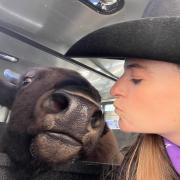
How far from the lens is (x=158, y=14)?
0.74 metres

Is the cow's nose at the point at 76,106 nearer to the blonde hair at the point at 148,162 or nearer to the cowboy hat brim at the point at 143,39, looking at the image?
the cowboy hat brim at the point at 143,39

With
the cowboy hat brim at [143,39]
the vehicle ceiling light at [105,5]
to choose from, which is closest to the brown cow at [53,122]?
the cowboy hat brim at [143,39]

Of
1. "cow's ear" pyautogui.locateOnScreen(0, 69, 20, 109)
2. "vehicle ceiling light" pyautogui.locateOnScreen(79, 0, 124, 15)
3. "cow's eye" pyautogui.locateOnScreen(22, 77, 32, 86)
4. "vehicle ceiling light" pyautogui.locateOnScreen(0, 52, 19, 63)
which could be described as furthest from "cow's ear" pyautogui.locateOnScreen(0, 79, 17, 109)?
"vehicle ceiling light" pyautogui.locateOnScreen(0, 52, 19, 63)

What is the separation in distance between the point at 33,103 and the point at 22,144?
0.29 ft

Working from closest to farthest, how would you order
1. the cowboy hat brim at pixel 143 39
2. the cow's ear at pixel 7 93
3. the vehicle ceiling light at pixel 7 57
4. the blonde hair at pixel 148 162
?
the cowboy hat brim at pixel 143 39 < the blonde hair at pixel 148 162 < the cow's ear at pixel 7 93 < the vehicle ceiling light at pixel 7 57

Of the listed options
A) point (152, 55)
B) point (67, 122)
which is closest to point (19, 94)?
point (67, 122)

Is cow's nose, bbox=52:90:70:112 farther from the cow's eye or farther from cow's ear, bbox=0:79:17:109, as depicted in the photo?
cow's ear, bbox=0:79:17:109

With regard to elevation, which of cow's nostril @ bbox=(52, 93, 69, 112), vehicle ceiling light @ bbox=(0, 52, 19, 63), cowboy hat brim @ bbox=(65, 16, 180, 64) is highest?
vehicle ceiling light @ bbox=(0, 52, 19, 63)

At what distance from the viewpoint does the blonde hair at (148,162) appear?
864mm

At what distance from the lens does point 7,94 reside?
3.22 feet

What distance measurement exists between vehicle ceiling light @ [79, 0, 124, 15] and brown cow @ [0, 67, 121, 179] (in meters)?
0.45

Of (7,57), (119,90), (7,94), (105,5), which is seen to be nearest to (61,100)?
(119,90)

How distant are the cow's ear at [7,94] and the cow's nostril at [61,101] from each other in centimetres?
29

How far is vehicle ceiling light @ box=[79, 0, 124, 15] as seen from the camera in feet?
3.92
